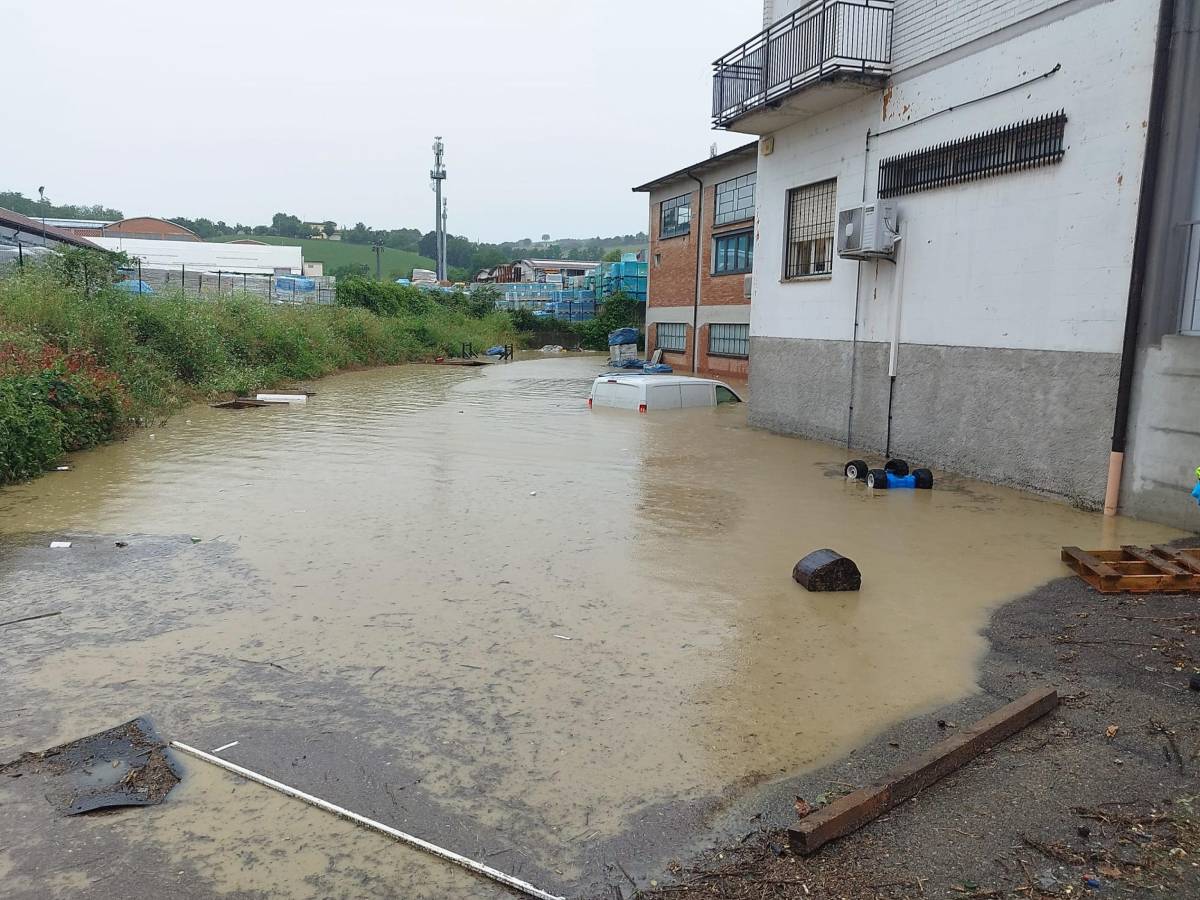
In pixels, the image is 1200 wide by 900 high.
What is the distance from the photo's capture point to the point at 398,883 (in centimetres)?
334

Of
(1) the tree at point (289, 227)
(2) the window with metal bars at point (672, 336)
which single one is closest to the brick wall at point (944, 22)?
(2) the window with metal bars at point (672, 336)

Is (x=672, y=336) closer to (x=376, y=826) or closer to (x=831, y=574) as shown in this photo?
(x=831, y=574)

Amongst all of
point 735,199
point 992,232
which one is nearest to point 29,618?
point 992,232

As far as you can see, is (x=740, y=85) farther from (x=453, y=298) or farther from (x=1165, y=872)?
(x=453, y=298)

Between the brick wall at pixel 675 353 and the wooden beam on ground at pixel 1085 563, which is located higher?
the brick wall at pixel 675 353

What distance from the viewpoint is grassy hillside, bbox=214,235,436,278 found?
118 metres

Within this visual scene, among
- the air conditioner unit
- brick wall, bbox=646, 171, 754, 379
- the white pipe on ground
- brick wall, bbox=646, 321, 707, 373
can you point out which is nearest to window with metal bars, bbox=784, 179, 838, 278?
the air conditioner unit

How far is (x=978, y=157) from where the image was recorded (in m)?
11.2

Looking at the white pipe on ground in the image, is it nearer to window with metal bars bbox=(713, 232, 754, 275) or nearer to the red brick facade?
the red brick facade

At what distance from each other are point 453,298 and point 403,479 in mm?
42711

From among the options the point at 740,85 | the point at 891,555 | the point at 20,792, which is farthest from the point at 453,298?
the point at 20,792

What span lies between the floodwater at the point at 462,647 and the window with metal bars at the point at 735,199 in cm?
1802

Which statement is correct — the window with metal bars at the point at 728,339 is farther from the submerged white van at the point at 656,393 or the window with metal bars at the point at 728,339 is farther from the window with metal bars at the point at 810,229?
the window with metal bars at the point at 810,229

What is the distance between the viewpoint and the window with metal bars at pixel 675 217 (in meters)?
32.5
